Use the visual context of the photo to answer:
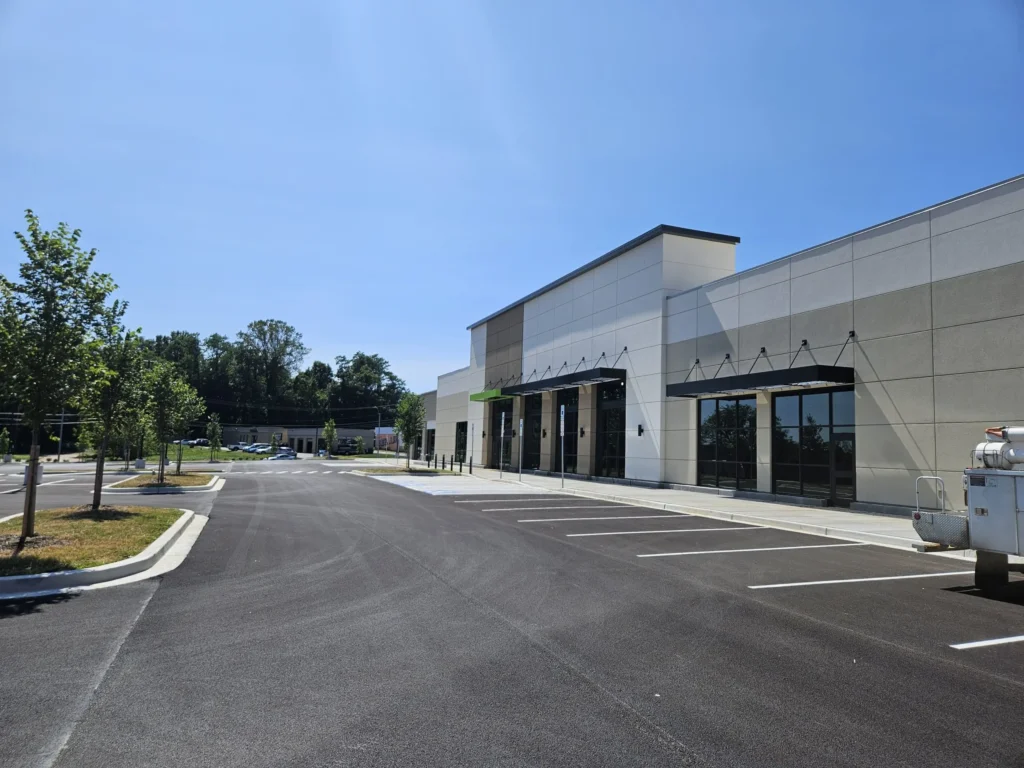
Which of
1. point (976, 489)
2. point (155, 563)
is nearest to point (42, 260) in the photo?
point (155, 563)

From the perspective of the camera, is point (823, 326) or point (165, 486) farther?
point (165, 486)

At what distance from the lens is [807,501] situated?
2003 cm

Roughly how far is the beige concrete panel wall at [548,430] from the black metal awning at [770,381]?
1240cm

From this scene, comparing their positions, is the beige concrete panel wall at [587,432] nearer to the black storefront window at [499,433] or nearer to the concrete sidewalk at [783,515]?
the concrete sidewalk at [783,515]

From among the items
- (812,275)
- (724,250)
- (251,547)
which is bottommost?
(251,547)

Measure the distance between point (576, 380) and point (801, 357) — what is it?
12.4m

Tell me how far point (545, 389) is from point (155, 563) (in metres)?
26.8

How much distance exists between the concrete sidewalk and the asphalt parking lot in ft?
9.43

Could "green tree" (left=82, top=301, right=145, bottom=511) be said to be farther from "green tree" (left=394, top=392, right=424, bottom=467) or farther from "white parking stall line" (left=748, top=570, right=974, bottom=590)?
"green tree" (left=394, top=392, right=424, bottom=467)

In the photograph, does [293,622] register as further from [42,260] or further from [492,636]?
[42,260]

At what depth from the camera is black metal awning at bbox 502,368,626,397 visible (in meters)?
29.3

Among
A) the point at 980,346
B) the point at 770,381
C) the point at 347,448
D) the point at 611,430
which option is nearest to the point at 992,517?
the point at 980,346

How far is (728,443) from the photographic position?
24.0 metres

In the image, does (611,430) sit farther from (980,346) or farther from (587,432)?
(980,346)
